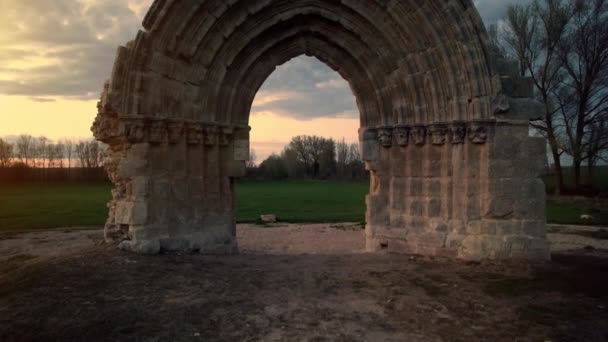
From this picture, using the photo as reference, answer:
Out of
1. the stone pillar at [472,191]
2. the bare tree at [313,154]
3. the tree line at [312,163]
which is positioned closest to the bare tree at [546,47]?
the stone pillar at [472,191]

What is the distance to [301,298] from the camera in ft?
15.5

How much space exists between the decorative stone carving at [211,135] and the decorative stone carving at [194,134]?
0.39 feet

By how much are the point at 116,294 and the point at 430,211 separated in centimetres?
475

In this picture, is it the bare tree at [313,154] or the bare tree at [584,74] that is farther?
the bare tree at [313,154]

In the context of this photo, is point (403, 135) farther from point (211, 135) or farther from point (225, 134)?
point (211, 135)

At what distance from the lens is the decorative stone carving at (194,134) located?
22.5ft

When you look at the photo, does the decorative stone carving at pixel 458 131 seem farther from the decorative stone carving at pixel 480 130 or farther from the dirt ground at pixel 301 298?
the dirt ground at pixel 301 298

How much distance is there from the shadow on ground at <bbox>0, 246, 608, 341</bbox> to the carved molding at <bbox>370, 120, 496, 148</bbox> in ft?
6.23

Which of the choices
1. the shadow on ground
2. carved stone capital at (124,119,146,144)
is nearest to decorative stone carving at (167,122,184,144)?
carved stone capital at (124,119,146,144)

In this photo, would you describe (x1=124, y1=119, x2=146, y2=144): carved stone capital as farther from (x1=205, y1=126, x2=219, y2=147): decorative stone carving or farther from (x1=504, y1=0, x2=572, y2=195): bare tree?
(x1=504, y1=0, x2=572, y2=195): bare tree

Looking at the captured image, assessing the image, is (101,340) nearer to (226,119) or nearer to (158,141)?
(158,141)

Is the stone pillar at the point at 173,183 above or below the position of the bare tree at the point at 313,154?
below

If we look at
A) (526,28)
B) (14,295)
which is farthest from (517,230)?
(526,28)

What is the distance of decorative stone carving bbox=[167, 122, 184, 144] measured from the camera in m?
6.66
